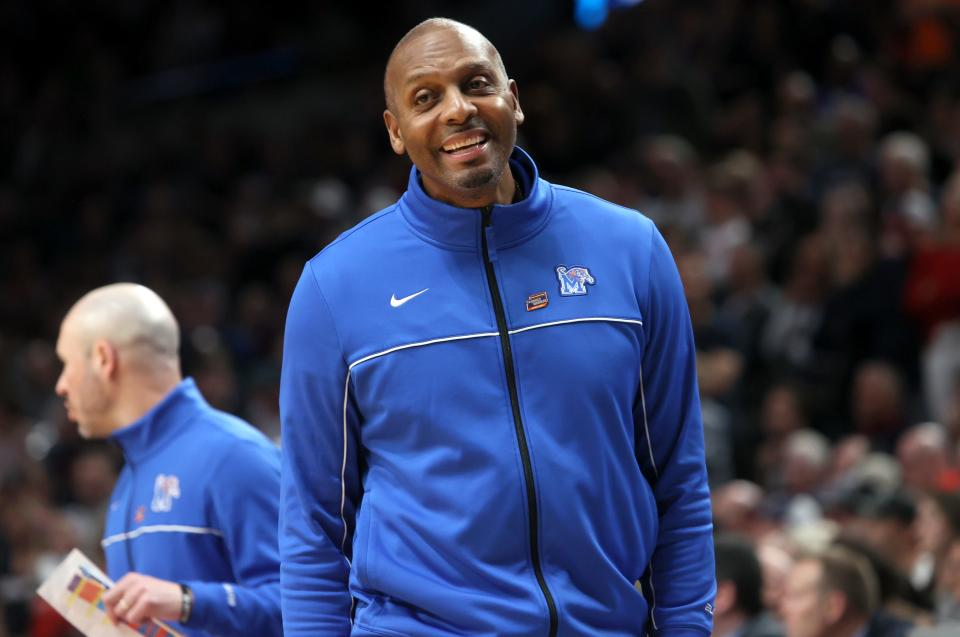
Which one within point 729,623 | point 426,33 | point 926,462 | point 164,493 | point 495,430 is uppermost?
point 426,33

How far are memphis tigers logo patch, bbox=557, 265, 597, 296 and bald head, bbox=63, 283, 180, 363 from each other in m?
1.53

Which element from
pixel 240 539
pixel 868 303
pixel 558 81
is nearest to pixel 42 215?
pixel 558 81

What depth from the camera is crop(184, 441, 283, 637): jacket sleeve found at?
3645 mm

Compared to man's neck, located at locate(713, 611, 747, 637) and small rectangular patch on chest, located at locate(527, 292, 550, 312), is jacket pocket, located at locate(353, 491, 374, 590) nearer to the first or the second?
small rectangular patch on chest, located at locate(527, 292, 550, 312)

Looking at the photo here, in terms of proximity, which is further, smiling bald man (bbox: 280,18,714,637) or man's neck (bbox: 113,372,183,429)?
man's neck (bbox: 113,372,183,429)

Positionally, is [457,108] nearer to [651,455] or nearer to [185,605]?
[651,455]

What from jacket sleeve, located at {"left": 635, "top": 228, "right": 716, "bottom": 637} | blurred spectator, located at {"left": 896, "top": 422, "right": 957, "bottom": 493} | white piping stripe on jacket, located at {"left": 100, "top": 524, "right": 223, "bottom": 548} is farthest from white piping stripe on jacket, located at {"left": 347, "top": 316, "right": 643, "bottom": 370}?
A: blurred spectator, located at {"left": 896, "top": 422, "right": 957, "bottom": 493}

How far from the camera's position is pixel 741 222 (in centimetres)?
953

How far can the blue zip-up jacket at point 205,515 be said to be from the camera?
3691 mm

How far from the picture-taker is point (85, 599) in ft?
11.7

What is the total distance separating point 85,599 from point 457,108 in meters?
1.56

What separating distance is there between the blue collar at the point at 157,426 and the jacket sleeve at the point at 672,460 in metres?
1.55

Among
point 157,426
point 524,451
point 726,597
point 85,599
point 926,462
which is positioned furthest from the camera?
point 926,462

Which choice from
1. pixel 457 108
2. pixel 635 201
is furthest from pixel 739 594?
pixel 635 201
